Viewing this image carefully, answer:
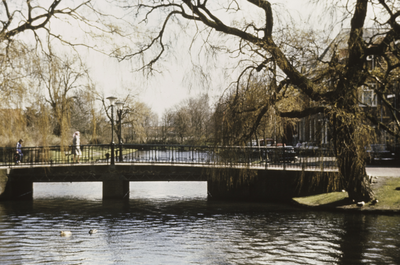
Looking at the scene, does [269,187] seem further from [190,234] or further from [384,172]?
[190,234]

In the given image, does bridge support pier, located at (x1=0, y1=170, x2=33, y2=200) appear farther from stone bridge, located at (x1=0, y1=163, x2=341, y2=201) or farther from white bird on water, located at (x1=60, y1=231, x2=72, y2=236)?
white bird on water, located at (x1=60, y1=231, x2=72, y2=236)

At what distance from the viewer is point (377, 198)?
17.8 metres

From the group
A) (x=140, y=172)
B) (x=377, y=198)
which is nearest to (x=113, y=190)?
(x=140, y=172)

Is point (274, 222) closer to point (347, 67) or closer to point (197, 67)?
point (347, 67)

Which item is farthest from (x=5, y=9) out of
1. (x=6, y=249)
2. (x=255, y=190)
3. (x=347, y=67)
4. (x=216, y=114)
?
(x=255, y=190)

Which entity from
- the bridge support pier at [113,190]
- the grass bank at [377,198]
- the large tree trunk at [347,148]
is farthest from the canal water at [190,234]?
the large tree trunk at [347,148]

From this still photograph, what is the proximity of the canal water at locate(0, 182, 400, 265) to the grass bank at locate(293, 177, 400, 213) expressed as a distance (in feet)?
1.72

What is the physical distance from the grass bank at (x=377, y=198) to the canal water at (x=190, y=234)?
0.52 m

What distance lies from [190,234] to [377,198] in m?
8.09

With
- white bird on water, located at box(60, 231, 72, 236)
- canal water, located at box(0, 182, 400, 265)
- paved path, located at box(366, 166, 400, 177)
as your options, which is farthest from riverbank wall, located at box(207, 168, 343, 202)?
white bird on water, located at box(60, 231, 72, 236)

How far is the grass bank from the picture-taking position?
17.1 metres

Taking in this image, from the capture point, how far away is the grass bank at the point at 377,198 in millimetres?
17141

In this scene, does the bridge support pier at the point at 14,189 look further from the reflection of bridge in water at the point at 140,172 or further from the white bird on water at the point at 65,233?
the white bird on water at the point at 65,233

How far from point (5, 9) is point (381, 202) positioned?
15143 millimetres
